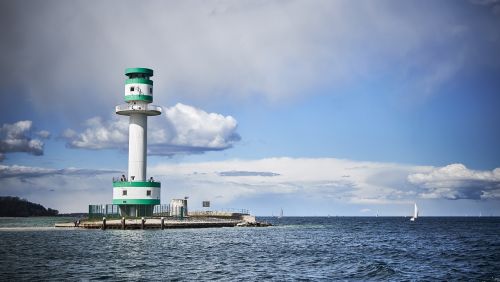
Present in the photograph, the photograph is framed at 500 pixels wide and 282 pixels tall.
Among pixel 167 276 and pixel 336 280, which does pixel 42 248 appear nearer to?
pixel 167 276

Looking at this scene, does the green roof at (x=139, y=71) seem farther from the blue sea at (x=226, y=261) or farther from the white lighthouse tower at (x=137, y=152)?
the blue sea at (x=226, y=261)

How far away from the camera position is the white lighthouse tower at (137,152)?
280ft

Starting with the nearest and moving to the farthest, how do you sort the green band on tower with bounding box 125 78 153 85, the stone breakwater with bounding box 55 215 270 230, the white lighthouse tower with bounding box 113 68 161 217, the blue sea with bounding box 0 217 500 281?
the blue sea with bounding box 0 217 500 281 < the stone breakwater with bounding box 55 215 270 230 < the white lighthouse tower with bounding box 113 68 161 217 < the green band on tower with bounding box 125 78 153 85

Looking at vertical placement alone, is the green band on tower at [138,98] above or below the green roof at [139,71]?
below

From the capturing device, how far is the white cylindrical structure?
282ft

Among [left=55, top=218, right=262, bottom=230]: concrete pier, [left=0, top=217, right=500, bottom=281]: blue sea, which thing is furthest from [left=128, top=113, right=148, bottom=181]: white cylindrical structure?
[left=0, top=217, right=500, bottom=281]: blue sea

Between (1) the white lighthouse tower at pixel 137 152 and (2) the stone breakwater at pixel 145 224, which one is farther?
(1) the white lighthouse tower at pixel 137 152

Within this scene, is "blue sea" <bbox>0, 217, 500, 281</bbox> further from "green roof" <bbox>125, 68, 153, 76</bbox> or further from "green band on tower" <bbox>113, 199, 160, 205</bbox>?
"green roof" <bbox>125, 68, 153, 76</bbox>

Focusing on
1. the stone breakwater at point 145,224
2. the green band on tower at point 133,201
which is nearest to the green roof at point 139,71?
the green band on tower at point 133,201

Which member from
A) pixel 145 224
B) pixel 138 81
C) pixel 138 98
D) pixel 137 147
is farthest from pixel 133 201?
pixel 138 81

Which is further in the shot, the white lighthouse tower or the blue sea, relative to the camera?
the white lighthouse tower

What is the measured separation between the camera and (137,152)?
86.3 meters

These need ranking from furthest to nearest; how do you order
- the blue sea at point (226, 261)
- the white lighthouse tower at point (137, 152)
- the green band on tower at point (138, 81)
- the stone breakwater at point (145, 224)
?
the green band on tower at point (138, 81), the white lighthouse tower at point (137, 152), the stone breakwater at point (145, 224), the blue sea at point (226, 261)

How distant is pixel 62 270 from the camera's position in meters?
39.0
